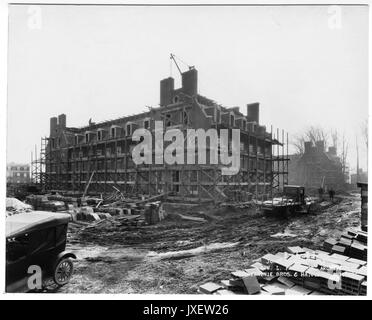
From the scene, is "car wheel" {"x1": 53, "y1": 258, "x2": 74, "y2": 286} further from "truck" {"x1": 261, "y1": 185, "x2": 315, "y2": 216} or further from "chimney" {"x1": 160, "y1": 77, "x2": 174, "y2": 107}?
"chimney" {"x1": 160, "y1": 77, "x2": 174, "y2": 107}

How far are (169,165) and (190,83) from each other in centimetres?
607

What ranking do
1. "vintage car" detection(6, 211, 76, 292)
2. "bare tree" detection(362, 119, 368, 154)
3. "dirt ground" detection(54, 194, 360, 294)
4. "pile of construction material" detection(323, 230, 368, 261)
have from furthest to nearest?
"bare tree" detection(362, 119, 368, 154), "pile of construction material" detection(323, 230, 368, 261), "dirt ground" detection(54, 194, 360, 294), "vintage car" detection(6, 211, 76, 292)

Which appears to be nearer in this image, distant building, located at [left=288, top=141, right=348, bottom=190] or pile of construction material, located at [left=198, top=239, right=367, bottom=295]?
pile of construction material, located at [left=198, top=239, right=367, bottom=295]

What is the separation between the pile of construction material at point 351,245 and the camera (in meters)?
6.84

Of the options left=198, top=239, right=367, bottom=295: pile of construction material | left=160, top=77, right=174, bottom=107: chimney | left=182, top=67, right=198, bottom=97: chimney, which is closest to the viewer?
left=198, top=239, right=367, bottom=295: pile of construction material

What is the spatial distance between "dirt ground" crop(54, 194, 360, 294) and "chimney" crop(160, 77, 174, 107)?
7383mm

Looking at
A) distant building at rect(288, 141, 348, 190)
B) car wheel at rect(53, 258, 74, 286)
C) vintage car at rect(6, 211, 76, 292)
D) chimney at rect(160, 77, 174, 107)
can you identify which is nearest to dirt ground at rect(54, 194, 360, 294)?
car wheel at rect(53, 258, 74, 286)

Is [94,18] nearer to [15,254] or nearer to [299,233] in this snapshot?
[15,254]

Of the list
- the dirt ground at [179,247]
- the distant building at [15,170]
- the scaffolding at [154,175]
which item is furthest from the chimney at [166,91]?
the distant building at [15,170]

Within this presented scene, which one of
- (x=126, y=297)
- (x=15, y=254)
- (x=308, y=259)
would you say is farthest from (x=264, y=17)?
(x=15, y=254)

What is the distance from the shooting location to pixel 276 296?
5.98m

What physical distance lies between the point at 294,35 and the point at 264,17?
1.14 metres

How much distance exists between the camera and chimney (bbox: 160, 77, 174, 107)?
14.9m
